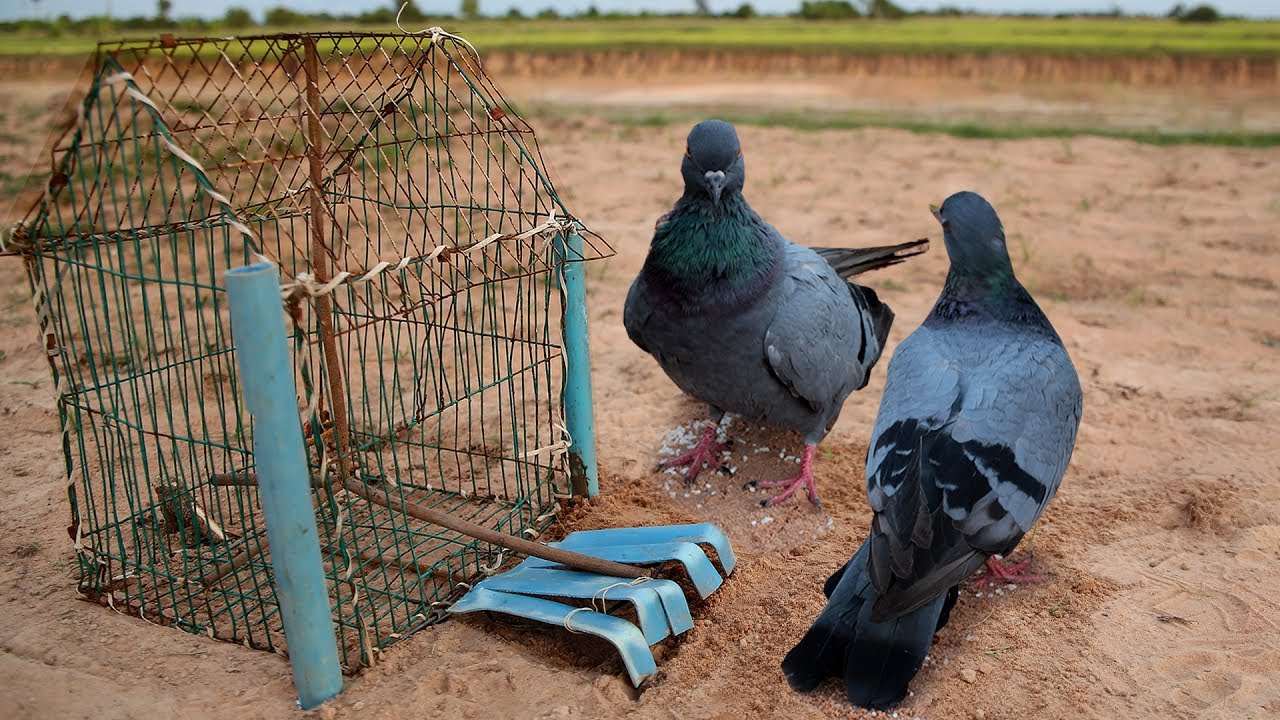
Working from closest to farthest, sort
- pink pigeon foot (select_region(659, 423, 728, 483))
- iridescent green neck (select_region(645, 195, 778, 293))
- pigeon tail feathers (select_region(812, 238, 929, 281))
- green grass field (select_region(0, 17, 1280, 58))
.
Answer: iridescent green neck (select_region(645, 195, 778, 293)) < pink pigeon foot (select_region(659, 423, 728, 483)) < pigeon tail feathers (select_region(812, 238, 929, 281)) < green grass field (select_region(0, 17, 1280, 58))

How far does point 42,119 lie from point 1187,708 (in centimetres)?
2078

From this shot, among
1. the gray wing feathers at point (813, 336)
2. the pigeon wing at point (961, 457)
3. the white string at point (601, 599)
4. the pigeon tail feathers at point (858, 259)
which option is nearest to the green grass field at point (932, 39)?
the pigeon tail feathers at point (858, 259)

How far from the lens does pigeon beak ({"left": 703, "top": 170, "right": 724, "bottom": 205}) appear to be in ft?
12.6

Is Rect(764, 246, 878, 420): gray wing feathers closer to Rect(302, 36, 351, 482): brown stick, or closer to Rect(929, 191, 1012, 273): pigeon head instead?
Rect(929, 191, 1012, 273): pigeon head

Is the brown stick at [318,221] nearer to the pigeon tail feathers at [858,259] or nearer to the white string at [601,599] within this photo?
the white string at [601,599]

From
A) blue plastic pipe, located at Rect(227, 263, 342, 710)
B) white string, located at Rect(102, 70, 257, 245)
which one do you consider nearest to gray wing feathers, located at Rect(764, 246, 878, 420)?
blue plastic pipe, located at Rect(227, 263, 342, 710)

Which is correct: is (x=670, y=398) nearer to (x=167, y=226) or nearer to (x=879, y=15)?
(x=167, y=226)

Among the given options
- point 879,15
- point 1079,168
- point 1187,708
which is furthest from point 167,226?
point 879,15

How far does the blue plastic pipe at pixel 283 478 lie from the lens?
244cm

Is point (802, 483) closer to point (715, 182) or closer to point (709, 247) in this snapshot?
point (709, 247)

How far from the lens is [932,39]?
90.0 feet

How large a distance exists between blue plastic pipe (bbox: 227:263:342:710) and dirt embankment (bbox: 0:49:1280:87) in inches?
880

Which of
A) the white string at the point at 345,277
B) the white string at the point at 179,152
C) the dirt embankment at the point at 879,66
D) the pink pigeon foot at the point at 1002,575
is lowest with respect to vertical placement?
the pink pigeon foot at the point at 1002,575

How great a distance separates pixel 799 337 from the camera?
4.07 m
